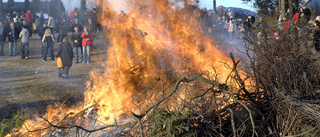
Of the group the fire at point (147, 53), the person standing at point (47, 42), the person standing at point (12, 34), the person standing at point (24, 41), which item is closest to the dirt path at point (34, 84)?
the person standing at point (24, 41)

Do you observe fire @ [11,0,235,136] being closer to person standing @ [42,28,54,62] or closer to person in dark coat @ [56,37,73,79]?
person in dark coat @ [56,37,73,79]

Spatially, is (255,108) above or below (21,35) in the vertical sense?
below

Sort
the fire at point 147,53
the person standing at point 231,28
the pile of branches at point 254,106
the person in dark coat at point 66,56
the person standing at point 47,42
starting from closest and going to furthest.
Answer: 1. the pile of branches at point 254,106
2. the fire at point 147,53
3. the person in dark coat at point 66,56
4. the person standing at point 47,42
5. the person standing at point 231,28

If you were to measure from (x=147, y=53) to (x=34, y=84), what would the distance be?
6303 millimetres

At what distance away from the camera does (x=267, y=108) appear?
3.80 m

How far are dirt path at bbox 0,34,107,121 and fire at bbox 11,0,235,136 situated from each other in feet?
6.11

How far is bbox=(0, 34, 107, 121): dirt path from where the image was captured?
8.67 metres

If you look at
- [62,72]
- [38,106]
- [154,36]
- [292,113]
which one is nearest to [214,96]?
[292,113]

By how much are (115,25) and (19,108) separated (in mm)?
4143

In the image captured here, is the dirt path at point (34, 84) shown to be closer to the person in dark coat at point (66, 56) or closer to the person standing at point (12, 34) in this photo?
the person in dark coat at point (66, 56)

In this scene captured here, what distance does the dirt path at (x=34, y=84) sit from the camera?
341 inches

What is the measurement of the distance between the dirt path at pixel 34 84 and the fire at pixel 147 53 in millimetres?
1862

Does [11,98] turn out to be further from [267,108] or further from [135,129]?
[267,108]

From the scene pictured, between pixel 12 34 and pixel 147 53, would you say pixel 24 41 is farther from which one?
pixel 147 53
